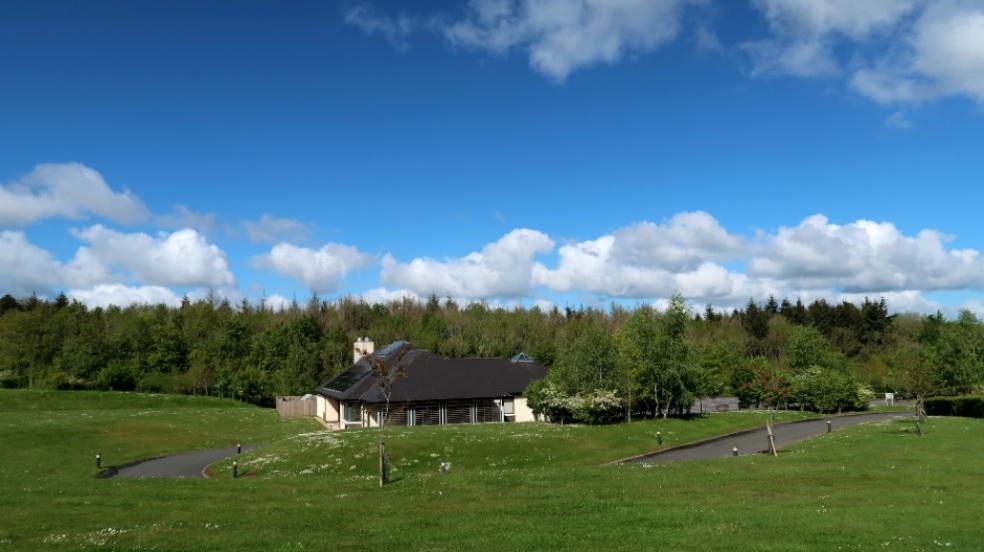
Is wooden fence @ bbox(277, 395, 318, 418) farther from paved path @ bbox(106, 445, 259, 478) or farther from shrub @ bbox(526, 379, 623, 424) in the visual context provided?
shrub @ bbox(526, 379, 623, 424)

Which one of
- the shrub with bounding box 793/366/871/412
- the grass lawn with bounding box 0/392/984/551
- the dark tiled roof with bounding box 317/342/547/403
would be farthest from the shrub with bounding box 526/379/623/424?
the shrub with bounding box 793/366/871/412

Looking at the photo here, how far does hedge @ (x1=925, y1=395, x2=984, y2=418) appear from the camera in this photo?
59969 millimetres

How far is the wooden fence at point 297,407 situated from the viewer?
254 ft

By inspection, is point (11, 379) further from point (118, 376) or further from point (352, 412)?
point (352, 412)

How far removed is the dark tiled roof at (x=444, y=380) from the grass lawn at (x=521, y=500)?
18.0 metres

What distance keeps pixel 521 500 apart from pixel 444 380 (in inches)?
1699

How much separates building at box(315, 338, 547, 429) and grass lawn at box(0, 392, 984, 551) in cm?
1695

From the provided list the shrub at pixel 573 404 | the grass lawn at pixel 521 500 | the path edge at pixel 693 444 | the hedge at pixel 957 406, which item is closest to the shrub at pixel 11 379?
the grass lawn at pixel 521 500

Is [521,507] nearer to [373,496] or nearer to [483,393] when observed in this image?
[373,496]

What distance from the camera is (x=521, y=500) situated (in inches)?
902

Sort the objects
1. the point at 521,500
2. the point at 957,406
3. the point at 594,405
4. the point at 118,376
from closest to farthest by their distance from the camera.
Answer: the point at 521,500 → the point at 594,405 → the point at 957,406 → the point at 118,376

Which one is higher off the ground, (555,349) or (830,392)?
(555,349)

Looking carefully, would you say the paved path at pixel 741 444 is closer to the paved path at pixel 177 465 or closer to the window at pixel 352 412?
the paved path at pixel 177 465

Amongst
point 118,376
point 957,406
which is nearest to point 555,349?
point 957,406
